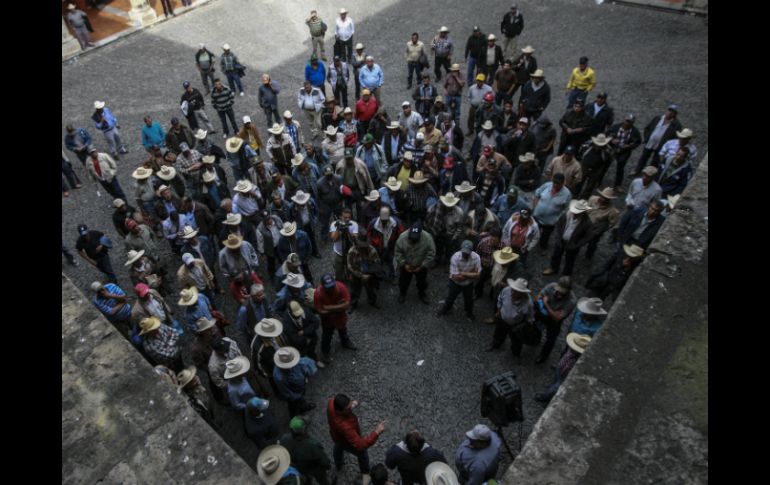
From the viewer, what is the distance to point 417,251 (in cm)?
789

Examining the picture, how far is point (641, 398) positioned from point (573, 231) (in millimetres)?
4417

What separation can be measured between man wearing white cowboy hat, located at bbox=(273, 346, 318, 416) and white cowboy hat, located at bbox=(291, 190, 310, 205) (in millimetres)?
3247

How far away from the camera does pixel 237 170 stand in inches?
420

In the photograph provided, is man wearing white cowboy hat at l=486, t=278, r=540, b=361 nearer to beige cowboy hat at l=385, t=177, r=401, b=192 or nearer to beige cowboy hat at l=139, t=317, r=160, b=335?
beige cowboy hat at l=385, t=177, r=401, b=192

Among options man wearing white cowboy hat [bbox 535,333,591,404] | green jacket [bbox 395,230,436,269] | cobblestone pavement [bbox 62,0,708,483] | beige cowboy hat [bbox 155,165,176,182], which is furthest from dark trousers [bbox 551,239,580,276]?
beige cowboy hat [bbox 155,165,176,182]

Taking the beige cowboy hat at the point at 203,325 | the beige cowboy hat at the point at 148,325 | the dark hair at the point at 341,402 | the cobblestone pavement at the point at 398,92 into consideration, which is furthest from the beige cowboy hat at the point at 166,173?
the dark hair at the point at 341,402

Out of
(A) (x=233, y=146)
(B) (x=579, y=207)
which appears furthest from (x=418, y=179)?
(A) (x=233, y=146)

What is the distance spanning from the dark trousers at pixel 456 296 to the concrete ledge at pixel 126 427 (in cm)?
451

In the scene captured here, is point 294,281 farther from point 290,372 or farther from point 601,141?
point 601,141

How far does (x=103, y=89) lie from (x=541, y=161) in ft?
47.3

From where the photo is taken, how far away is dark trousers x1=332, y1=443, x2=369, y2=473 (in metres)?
5.78

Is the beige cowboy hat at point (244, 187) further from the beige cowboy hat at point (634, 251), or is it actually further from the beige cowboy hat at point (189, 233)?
the beige cowboy hat at point (634, 251)

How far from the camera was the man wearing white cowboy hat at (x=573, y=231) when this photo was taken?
7.95m
